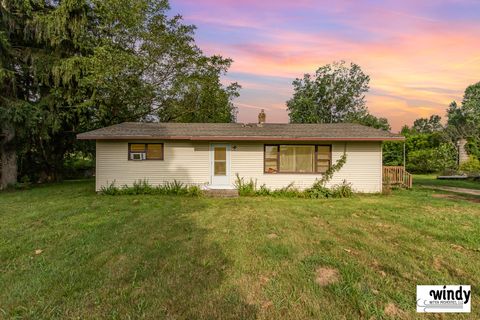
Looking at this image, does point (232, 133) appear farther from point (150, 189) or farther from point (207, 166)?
point (150, 189)

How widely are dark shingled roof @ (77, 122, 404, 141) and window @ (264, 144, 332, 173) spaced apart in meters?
0.62

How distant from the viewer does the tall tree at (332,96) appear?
82.2 feet

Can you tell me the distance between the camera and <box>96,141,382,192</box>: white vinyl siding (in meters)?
9.78

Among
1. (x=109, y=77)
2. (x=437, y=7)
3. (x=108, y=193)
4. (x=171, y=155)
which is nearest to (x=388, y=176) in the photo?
(x=437, y=7)

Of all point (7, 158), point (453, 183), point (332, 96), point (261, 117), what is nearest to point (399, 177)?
point (453, 183)

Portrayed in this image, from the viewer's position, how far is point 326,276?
3.11m

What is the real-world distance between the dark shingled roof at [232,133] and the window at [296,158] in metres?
0.62

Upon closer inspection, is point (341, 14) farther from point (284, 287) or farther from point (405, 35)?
point (284, 287)

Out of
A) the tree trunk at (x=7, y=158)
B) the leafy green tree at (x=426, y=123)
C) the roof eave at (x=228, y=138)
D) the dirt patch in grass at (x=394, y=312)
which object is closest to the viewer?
the dirt patch in grass at (x=394, y=312)

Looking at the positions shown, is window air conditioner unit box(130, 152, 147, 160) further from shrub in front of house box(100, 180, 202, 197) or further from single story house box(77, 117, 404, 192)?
shrub in front of house box(100, 180, 202, 197)

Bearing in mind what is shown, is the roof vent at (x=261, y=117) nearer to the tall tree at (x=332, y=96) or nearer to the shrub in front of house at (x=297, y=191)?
the shrub in front of house at (x=297, y=191)

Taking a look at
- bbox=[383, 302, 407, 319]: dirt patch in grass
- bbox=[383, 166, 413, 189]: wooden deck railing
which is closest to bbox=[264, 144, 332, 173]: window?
bbox=[383, 166, 413, 189]: wooden deck railing

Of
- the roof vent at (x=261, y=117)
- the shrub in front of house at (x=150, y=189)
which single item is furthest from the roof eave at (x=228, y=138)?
the roof vent at (x=261, y=117)

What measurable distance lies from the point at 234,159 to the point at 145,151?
145 inches
